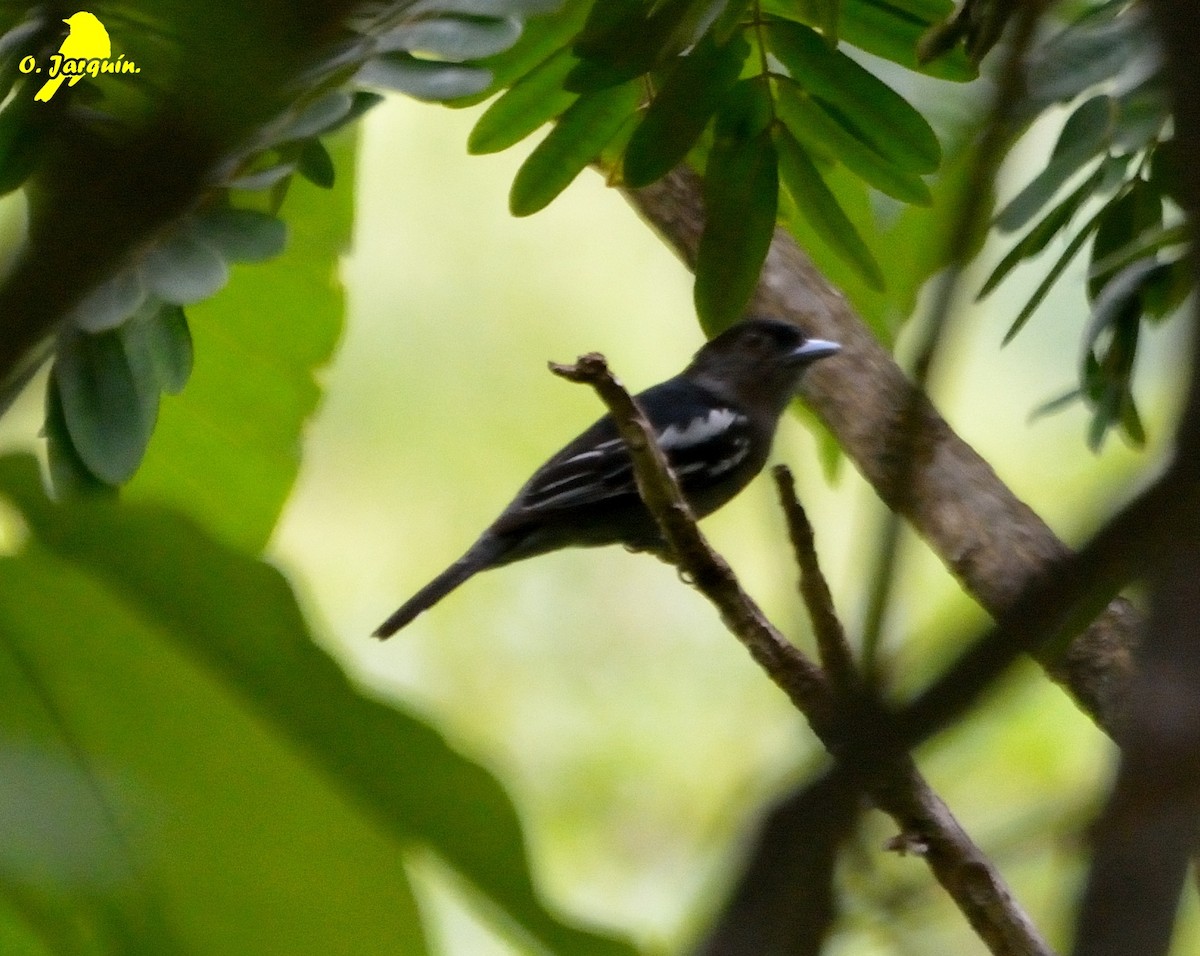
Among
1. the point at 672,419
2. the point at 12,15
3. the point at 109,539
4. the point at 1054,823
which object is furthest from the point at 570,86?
the point at 672,419

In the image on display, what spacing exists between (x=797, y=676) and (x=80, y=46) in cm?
145

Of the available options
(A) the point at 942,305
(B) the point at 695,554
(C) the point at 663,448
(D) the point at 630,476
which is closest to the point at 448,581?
(D) the point at 630,476

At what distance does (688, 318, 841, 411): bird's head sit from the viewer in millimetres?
3504

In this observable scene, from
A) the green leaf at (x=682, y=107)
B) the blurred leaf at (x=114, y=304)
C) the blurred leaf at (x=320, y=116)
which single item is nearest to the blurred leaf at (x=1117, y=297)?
the green leaf at (x=682, y=107)

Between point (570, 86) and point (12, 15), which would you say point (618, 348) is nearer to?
point (570, 86)

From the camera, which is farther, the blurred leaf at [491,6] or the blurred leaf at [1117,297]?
the blurred leaf at [1117,297]

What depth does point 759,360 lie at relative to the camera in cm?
423

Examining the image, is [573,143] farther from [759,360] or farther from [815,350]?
[759,360]

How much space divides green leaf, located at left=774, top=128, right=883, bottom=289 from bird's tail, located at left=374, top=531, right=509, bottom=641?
1.86 meters

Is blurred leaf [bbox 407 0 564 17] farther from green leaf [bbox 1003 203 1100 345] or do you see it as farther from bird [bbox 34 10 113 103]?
green leaf [bbox 1003 203 1100 345]

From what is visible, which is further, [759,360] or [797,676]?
[759,360]

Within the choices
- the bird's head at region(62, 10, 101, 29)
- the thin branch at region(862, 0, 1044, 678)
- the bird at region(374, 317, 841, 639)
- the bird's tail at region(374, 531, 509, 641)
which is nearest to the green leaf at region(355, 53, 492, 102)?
the bird's head at region(62, 10, 101, 29)

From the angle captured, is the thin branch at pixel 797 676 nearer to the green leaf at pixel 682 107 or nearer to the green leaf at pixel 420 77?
the green leaf at pixel 682 107

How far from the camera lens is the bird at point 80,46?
154 centimetres
